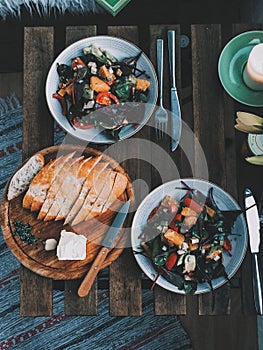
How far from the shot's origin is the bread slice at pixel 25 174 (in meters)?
1.25

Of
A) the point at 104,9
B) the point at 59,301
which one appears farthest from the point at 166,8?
the point at 59,301

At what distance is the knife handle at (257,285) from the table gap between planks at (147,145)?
5cm

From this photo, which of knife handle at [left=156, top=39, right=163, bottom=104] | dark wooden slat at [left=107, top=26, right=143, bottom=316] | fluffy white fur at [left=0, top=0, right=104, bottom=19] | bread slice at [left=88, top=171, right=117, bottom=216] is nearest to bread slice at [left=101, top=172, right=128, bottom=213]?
bread slice at [left=88, top=171, right=117, bottom=216]

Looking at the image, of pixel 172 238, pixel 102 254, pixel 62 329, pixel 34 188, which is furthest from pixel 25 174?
pixel 62 329

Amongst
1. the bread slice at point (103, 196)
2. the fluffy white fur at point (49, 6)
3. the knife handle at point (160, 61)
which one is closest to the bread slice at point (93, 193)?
the bread slice at point (103, 196)

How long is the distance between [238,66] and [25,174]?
54 cm

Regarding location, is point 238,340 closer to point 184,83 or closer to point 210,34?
point 184,83

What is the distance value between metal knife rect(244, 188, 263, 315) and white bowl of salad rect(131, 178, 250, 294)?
0.6 inches

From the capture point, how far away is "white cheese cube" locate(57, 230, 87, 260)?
3.96ft

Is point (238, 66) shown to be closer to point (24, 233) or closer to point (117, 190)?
point (117, 190)

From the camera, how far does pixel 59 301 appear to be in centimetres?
176

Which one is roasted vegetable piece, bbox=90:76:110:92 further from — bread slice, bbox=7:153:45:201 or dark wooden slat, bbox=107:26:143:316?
dark wooden slat, bbox=107:26:143:316

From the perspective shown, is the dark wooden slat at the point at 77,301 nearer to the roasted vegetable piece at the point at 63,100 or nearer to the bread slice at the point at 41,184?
the bread slice at the point at 41,184

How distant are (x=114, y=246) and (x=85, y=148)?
228mm
